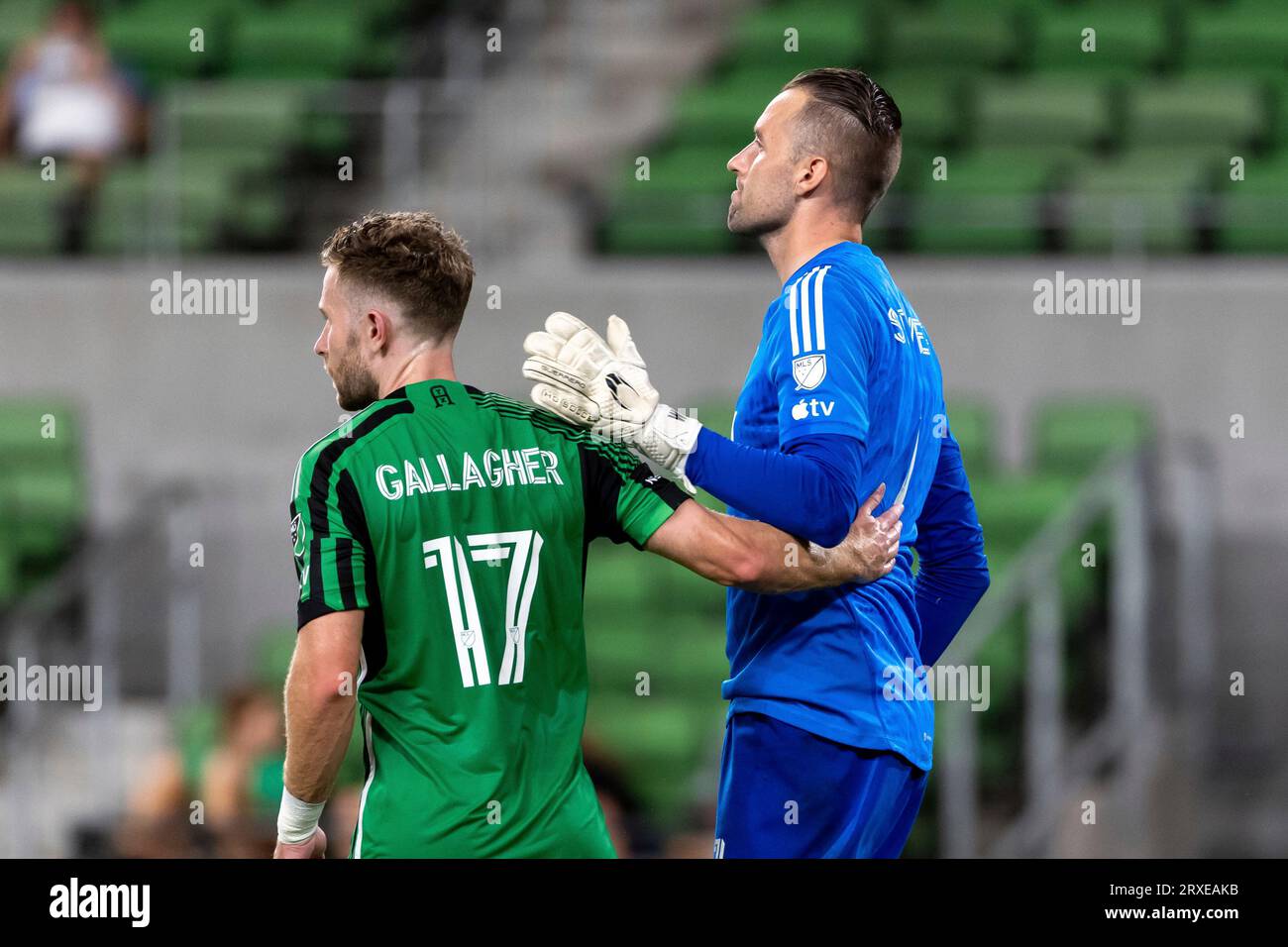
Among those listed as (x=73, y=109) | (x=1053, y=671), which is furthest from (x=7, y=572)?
(x=1053, y=671)

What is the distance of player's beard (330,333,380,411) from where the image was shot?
131 inches

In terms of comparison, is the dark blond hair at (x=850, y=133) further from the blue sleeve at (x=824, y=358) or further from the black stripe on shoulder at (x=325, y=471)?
the black stripe on shoulder at (x=325, y=471)

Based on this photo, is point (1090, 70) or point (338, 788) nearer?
point (338, 788)

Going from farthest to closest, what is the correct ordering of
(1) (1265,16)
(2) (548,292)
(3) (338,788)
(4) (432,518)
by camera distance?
(1) (1265,16) → (2) (548,292) → (3) (338,788) → (4) (432,518)

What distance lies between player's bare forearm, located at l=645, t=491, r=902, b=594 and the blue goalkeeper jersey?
0.11m

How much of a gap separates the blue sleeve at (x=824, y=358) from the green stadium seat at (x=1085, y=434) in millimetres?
4575

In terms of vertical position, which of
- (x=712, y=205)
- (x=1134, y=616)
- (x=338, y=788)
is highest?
(x=712, y=205)

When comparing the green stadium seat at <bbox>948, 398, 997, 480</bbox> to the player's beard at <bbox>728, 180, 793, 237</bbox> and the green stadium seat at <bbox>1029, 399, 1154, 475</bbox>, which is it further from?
the player's beard at <bbox>728, 180, 793, 237</bbox>

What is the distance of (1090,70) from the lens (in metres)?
9.76

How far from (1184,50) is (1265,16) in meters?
0.42

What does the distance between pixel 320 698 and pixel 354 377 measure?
22.6 inches

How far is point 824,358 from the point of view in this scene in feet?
10.6

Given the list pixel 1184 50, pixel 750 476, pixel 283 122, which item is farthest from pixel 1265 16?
pixel 750 476

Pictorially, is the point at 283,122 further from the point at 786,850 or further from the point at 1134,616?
the point at 786,850
